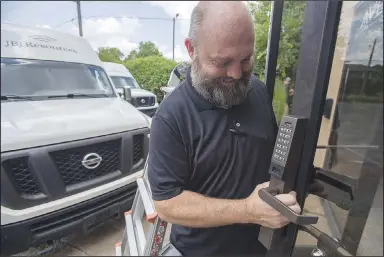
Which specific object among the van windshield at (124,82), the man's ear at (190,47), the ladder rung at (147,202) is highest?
the man's ear at (190,47)

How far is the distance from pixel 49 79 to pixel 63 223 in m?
0.38

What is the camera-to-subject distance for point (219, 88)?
0.70 m

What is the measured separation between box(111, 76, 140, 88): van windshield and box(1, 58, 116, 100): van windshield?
0.09 feet

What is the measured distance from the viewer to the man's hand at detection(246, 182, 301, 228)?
0.55 metres

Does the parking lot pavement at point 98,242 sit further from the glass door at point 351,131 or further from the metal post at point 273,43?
the metal post at point 273,43

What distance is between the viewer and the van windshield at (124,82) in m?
0.79

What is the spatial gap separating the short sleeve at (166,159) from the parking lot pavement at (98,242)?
0.30 meters

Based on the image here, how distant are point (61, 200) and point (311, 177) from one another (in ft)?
2.05

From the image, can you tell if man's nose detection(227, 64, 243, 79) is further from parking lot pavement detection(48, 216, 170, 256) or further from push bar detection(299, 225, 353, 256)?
parking lot pavement detection(48, 216, 170, 256)

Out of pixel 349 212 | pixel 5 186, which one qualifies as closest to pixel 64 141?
pixel 5 186

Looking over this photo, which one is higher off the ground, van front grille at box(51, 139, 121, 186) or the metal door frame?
the metal door frame

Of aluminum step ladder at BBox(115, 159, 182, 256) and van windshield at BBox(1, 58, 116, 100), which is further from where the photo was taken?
aluminum step ladder at BBox(115, 159, 182, 256)

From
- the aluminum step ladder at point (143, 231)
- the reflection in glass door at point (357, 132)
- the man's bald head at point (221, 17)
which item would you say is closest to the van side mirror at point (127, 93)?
the aluminum step ladder at point (143, 231)

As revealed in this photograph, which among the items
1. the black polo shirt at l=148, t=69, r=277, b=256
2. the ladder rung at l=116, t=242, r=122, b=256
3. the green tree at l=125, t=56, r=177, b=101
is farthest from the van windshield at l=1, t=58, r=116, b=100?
the ladder rung at l=116, t=242, r=122, b=256
